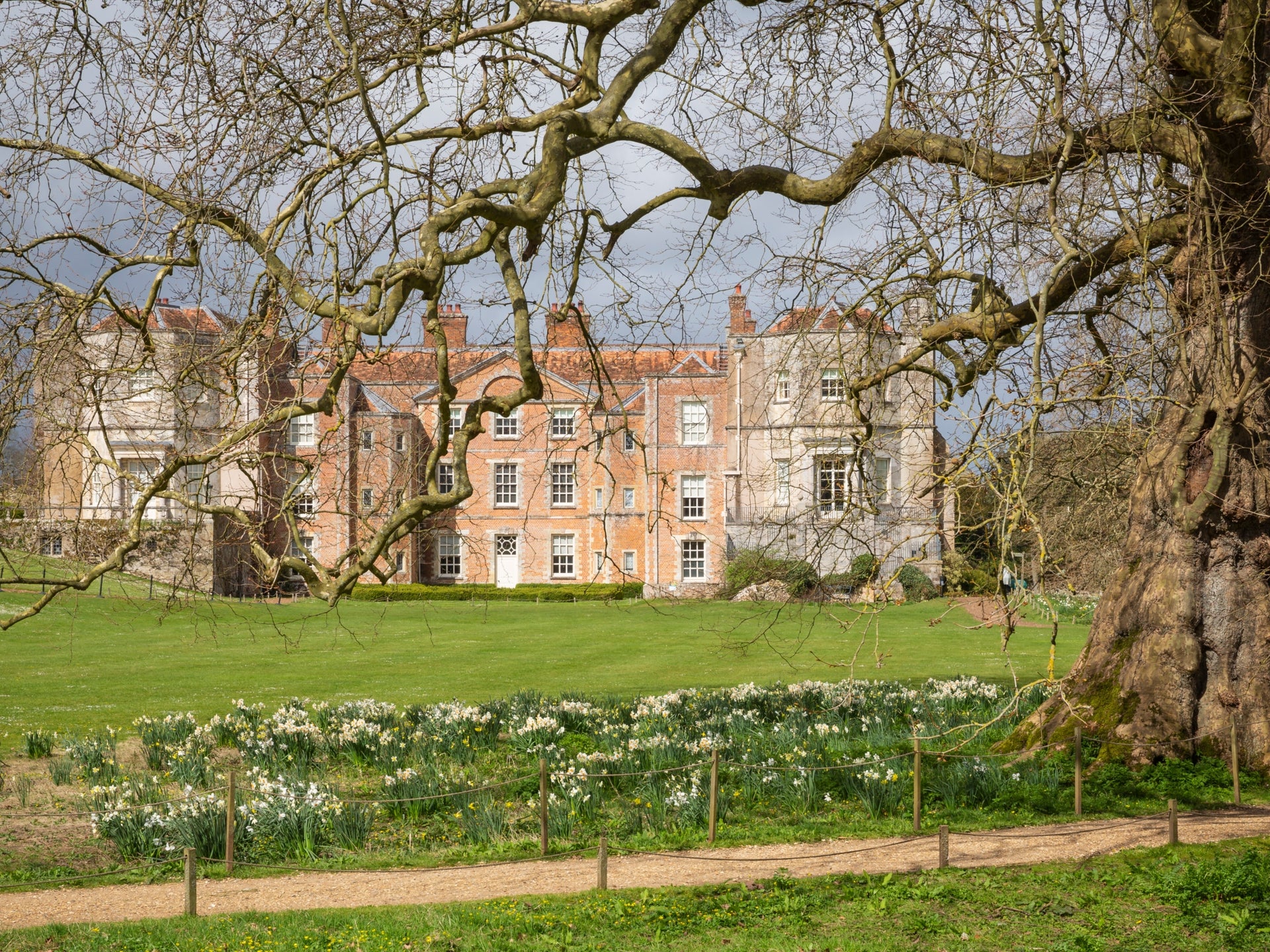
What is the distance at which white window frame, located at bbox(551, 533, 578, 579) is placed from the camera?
40.8 metres

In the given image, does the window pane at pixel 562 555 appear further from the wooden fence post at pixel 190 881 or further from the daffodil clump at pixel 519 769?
the wooden fence post at pixel 190 881

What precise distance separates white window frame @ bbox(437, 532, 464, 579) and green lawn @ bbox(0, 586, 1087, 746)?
9.41 m

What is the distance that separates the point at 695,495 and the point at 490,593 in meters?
8.42

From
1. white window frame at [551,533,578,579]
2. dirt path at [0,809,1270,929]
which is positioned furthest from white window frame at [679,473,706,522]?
dirt path at [0,809,1270,929]

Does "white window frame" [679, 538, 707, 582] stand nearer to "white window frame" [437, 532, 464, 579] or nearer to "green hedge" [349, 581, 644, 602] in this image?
"green hedge" [349, 581, 644, 602]

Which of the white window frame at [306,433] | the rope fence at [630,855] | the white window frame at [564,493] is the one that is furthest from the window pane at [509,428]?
the rope fence at [630,855]

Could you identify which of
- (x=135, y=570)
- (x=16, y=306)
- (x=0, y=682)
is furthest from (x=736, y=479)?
(x=16, y=306)

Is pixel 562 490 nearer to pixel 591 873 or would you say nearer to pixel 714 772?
pixel 714 772

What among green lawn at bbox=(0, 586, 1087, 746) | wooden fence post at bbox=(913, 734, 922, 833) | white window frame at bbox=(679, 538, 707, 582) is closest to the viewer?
wooden fence post at bbox=(913, 734, 922, 833)

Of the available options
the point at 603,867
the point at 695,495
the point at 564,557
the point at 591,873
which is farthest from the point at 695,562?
the point at 603,867

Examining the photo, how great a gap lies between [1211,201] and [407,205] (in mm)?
5501

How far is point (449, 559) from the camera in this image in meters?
40.6

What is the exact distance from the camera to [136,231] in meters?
6.41

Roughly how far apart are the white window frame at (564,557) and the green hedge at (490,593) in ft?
10.5
